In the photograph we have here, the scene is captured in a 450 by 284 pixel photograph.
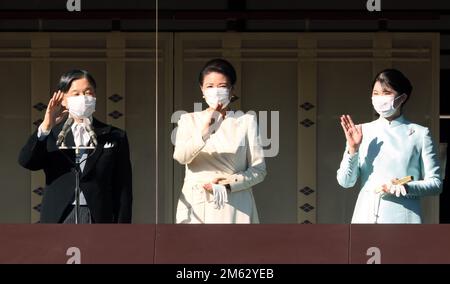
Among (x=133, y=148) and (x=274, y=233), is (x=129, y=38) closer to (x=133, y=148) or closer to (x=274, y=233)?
(x=133, y=148)

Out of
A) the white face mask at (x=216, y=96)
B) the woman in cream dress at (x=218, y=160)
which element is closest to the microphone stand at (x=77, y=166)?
the woman in cream dress at (x=218, y=160)

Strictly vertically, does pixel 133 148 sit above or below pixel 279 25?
below

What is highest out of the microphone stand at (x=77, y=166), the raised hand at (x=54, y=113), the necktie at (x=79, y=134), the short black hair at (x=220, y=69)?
the short black hair at (x=220, y=69)

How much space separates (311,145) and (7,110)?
2.48 metres

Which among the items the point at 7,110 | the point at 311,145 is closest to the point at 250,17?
the point at 311,145

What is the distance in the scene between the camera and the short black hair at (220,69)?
1432 centimetres

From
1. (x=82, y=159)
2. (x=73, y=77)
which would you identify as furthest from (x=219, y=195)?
(x=73, y=77)

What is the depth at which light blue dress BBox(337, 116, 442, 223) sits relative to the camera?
14.1 m

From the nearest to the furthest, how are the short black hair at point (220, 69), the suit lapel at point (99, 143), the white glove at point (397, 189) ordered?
the white glove at point (397, 189)
the suit lapel at point (99, 143)
the short black hair at point (220, 69)

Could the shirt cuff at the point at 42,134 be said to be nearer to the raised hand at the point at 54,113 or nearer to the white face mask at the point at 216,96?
the raised hand at the point at 54,113

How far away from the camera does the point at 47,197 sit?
14.3 meters

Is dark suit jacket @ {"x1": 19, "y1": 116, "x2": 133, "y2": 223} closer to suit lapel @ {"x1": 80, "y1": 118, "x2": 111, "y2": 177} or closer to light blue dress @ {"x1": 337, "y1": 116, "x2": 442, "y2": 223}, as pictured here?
suit lapel @ {"x1": 80, "y1": 118, "x2": 111, "y2": 177}

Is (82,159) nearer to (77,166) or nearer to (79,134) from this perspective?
(77,166)

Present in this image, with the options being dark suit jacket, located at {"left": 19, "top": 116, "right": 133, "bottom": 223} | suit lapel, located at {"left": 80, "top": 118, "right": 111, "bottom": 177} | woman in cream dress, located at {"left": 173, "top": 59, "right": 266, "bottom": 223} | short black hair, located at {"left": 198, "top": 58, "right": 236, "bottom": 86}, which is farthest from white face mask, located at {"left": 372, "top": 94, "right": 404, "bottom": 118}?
suit lapel, located at {"left": 80, "top": 118, "right": 111, "bottom": 177}
